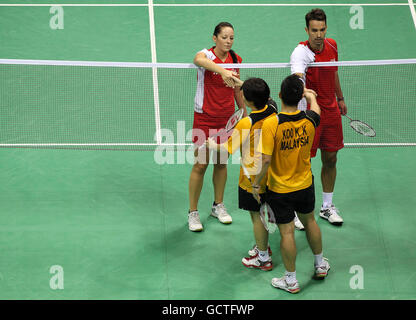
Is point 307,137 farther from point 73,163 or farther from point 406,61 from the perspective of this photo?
point 73,163

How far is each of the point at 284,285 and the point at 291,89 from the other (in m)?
2.06

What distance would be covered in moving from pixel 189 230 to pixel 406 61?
10.2ft

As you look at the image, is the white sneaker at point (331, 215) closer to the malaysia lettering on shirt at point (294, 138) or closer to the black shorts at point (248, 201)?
the black shorts at point (248, 201)

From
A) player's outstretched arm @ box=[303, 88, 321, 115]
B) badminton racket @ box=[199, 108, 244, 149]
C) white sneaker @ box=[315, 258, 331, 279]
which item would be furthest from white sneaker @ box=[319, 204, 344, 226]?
player's outstretched arm @ box=[303, 88, 321, 115]

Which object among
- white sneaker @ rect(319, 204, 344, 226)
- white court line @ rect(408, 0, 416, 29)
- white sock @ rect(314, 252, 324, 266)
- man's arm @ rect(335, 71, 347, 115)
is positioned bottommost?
white sock @ rect(314, 252, 324, 266)

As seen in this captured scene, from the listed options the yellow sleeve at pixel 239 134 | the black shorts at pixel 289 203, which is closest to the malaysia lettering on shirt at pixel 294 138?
the yellow sleeve at pixel 239 134

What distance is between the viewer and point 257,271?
22.2ft

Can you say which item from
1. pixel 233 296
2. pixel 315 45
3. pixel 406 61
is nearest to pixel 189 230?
pixel 233 296

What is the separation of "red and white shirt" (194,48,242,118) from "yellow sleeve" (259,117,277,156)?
1.32 metres

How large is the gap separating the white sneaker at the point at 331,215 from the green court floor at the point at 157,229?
82 millimetres

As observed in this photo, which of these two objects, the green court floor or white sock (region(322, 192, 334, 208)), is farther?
white sock (region(322, 192, 334, 208))

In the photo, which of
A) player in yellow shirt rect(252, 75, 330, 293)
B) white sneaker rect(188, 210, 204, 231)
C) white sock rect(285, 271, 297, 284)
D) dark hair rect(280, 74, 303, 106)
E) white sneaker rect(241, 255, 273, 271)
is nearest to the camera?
dark hair rect(280, 74, 303, 106)

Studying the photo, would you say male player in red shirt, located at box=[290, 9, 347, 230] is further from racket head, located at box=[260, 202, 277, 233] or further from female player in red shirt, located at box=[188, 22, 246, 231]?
racket head, located at box=[260, 202, 277, 233]

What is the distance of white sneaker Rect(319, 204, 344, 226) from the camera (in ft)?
24.4
